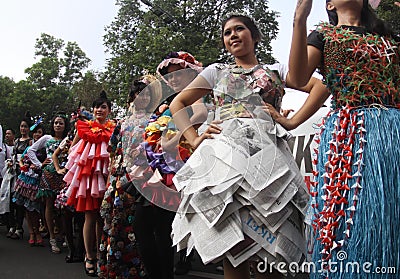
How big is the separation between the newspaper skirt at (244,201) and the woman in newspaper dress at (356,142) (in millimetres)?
136

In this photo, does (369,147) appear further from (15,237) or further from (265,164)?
(15,237)

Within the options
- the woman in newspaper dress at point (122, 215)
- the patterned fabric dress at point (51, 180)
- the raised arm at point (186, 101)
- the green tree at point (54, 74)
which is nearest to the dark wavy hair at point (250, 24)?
the raised arm at point (186, 101)

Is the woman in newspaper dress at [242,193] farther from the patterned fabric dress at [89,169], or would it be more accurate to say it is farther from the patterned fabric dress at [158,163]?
the patterned fabric dress at [89,169]

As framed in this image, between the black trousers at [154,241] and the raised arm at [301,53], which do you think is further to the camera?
the black trousers at [154,241]

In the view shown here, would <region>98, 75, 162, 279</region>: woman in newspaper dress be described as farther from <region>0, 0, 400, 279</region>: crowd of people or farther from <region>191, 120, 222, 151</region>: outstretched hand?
<region>191, 120, 222, 151</region>: outstretched hand

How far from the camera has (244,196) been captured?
5.96 feet

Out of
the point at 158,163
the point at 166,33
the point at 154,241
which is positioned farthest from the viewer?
the point at 166,33

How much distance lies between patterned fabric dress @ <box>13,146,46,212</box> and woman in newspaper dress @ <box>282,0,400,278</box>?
5449 millimetres

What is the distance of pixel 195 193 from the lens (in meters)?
1.88

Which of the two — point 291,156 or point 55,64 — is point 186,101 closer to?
point 291,156

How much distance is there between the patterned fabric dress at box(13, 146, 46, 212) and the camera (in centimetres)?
646

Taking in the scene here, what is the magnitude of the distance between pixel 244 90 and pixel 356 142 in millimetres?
595

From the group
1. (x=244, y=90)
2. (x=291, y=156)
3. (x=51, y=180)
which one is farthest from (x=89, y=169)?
(x=291, y=156)

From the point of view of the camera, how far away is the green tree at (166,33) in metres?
18.0
